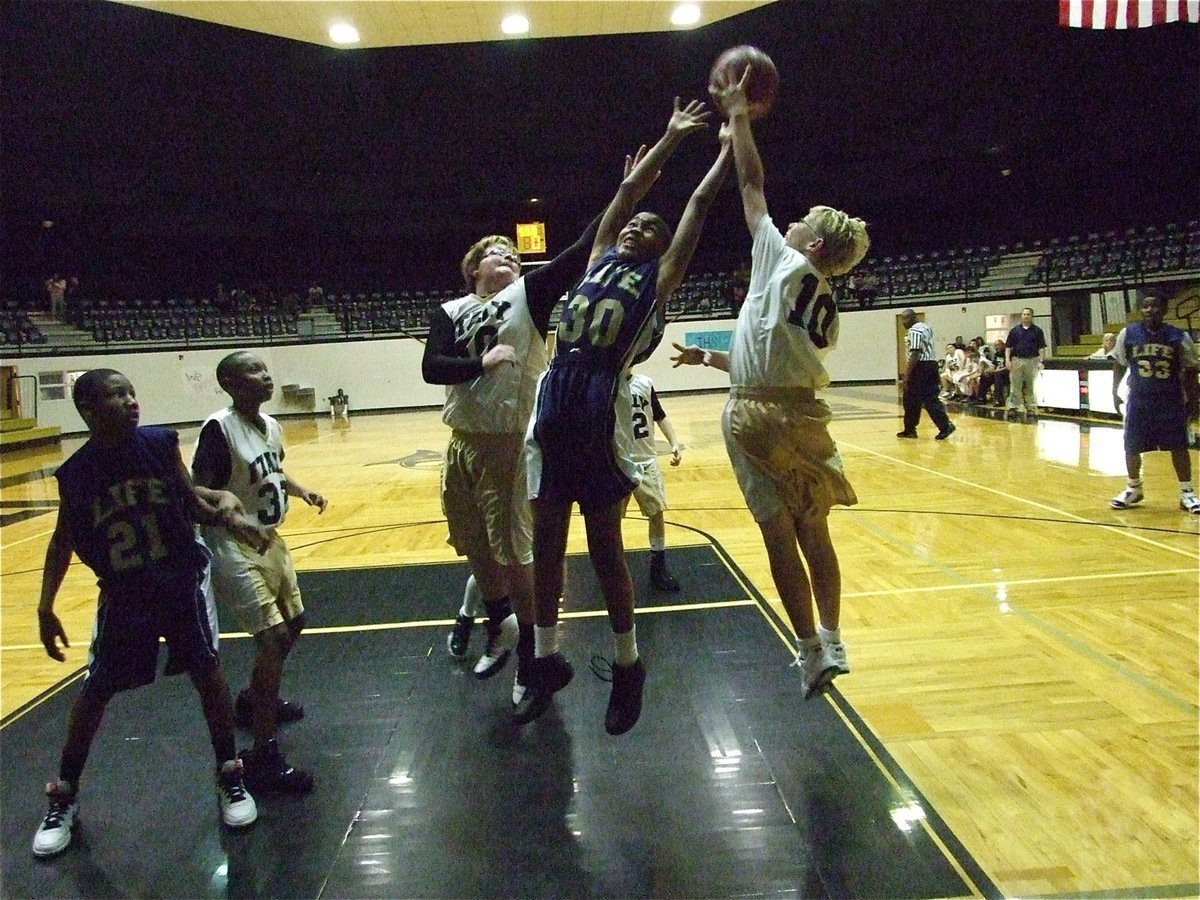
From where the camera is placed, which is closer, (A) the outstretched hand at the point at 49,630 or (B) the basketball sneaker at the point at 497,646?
(A) the outstretched hand at the point at 49,630

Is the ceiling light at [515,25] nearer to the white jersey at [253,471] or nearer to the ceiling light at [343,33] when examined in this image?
the ceiling light at [343,33]

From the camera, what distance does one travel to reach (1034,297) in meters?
19.7

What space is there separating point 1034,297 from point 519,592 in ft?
66.0

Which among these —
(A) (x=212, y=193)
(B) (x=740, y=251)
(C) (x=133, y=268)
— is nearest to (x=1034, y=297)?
(B) (x=740, y=251)

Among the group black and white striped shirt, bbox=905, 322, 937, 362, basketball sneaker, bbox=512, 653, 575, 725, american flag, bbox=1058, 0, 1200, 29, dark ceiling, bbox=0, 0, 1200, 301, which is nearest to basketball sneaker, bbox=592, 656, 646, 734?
basketball sneaker, bbox=512, 653, 575, 725

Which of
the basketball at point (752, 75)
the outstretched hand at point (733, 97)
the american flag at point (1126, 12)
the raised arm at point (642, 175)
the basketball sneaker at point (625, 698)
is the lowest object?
the basketball sneaker at point (625, 698)

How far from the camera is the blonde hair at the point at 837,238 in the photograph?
2.90 metres

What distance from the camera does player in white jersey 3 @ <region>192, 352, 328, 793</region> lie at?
8.86 feet

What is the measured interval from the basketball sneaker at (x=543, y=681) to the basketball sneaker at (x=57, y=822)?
4.43 feet

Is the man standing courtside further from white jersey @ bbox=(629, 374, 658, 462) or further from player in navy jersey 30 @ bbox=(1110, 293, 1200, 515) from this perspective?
white jersey @ bbox=(629, 374, 658, 462)

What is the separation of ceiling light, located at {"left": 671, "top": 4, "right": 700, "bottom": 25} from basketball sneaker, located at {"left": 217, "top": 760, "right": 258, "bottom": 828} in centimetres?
943

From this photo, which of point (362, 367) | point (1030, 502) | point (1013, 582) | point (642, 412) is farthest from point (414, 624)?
point (362, 367)

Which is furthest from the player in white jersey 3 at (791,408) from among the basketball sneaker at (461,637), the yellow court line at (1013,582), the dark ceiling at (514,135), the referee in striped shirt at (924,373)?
the dark ceiling at (514,135)

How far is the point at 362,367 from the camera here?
73.5ft
